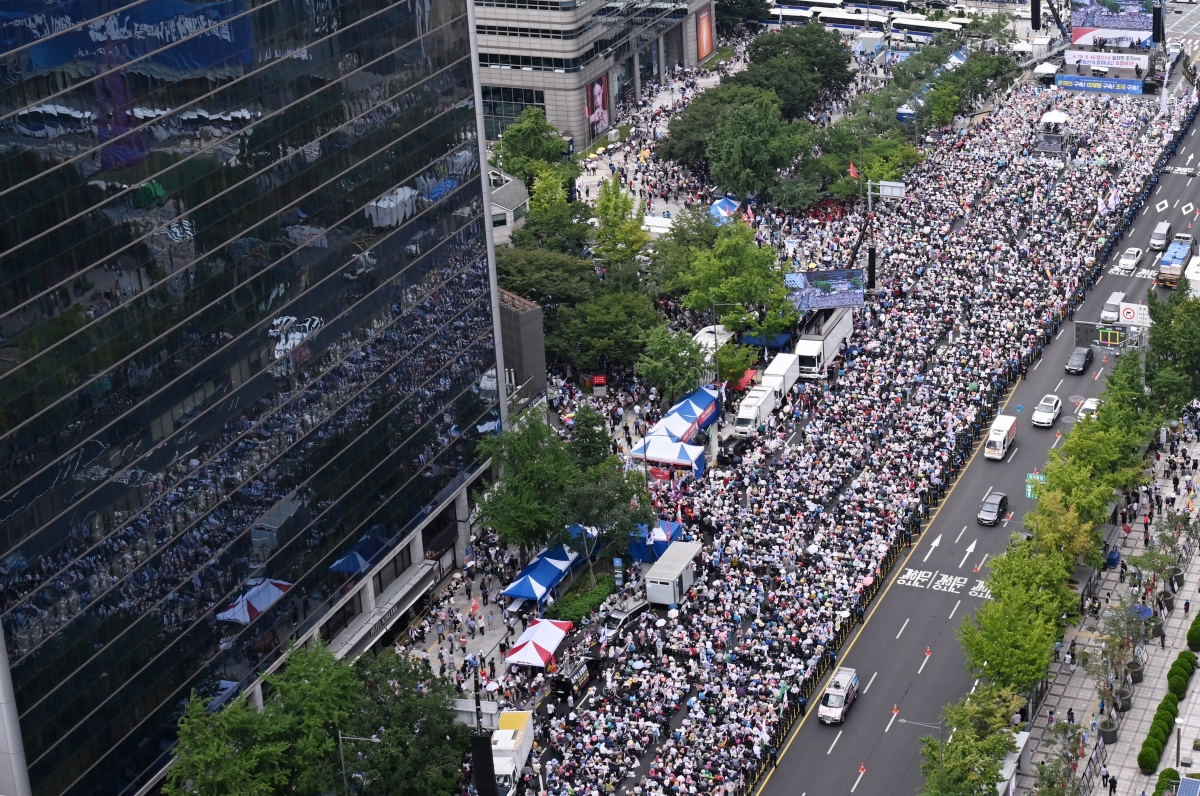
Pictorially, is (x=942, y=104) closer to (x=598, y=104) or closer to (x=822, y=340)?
(x=598, y=104)

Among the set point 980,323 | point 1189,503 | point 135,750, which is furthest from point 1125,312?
point 135,750

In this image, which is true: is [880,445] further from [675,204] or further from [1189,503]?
[675,204]

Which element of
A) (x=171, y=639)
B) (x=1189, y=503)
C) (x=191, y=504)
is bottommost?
(x=1189, y=503)

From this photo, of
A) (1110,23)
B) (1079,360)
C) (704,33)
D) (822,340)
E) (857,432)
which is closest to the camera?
(857,432)

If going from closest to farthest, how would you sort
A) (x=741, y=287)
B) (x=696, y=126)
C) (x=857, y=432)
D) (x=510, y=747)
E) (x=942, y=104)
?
(x=510, y=747), (x=857, y=432), (x=741, y=287), (x=696, y=126), (x=942, y=104)

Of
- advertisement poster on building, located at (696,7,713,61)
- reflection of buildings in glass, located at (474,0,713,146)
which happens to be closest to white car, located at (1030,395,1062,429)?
reflection of buildings in glass, located at (474,0,713,146)

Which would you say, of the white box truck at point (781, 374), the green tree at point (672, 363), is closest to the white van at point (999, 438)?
the white box truck at point (781, 374)

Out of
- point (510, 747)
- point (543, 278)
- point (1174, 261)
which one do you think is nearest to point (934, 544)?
point (510, 747)
